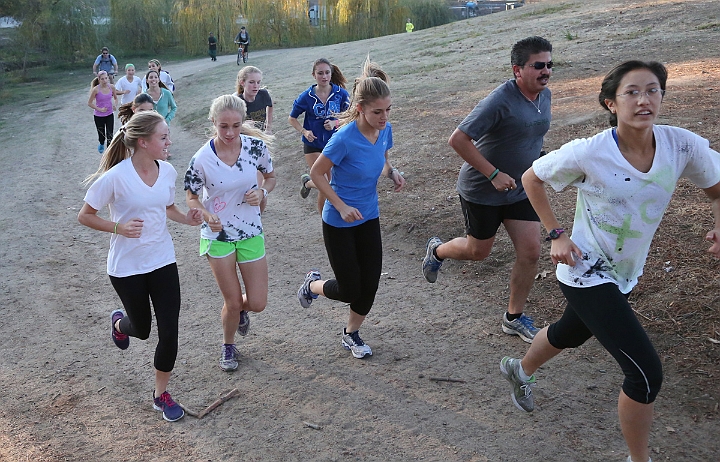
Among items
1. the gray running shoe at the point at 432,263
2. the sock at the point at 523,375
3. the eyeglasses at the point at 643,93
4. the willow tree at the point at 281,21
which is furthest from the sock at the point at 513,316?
the willow tree at the point at 281,21

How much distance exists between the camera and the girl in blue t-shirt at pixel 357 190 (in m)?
4.90

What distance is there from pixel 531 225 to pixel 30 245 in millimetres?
6574

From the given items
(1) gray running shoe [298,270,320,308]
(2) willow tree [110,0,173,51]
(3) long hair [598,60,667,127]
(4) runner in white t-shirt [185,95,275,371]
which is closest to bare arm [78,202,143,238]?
(4) runner in white t-shirt [185,95,275,371]

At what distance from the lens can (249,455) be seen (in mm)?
4242

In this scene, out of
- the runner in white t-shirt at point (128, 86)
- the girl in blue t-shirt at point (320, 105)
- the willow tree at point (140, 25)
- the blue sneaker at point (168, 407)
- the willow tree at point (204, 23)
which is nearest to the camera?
the blue sneaker at point (168, 407)

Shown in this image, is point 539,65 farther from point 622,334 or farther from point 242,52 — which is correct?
point 242,52

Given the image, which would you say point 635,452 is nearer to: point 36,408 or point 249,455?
point 249,455

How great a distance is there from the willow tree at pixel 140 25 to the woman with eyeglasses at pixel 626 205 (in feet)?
150

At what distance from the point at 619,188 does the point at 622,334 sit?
712mm

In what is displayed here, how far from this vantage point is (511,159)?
17.2ft

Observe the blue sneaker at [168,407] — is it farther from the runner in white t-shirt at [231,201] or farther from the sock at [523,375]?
the sock at [523,375]

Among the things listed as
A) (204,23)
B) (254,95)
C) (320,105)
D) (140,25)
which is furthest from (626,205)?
(140,25)

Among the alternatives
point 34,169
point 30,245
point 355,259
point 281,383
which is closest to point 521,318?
point 355,259

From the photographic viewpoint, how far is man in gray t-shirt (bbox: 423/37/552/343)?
5.05 metres
